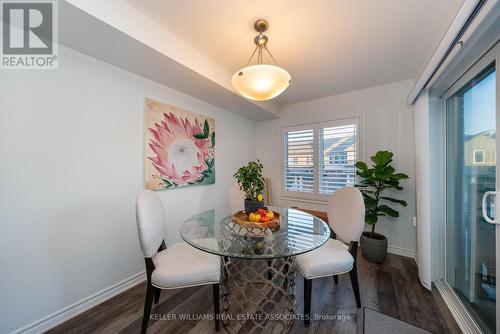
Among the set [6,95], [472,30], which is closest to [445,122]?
[472,30]

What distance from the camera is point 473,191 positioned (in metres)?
1.55

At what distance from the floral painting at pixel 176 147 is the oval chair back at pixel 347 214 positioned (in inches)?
67.6

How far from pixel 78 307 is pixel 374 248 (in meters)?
3.06

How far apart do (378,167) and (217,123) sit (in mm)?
2283

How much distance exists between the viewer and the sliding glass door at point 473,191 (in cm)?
133

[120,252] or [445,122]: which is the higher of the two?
[445,122]

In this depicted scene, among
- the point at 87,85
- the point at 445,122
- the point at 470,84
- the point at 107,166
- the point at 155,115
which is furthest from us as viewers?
the point at 155,115

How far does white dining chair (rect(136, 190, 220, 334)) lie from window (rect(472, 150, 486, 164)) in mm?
2117

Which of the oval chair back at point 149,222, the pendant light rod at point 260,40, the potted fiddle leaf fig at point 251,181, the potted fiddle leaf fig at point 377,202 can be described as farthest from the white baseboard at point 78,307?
the potted fiddle leaf fig at point 377,202

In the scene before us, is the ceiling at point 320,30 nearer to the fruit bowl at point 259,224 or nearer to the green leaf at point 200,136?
the green leaf at point 200,136

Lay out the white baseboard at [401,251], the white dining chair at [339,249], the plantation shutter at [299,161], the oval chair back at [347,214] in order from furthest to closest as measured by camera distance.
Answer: the plantation shutter at [299,161] → the white baseboard at [401,251] → the oval chair back at [347,214] → the white dining chair at [339,249]

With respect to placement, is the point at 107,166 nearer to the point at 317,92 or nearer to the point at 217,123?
the point at 217,123

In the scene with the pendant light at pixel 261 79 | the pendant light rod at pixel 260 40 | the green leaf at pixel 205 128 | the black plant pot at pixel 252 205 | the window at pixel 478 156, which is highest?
the pendant light rod at pixel 260 40

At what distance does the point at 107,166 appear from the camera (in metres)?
1.80
